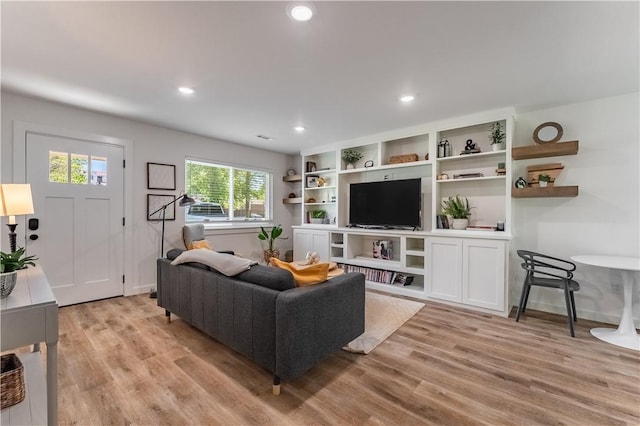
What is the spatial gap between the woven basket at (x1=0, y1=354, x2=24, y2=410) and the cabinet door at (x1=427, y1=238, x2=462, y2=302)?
3.83m

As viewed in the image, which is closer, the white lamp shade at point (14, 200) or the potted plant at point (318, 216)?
the white lamp shade at point (14, 200)

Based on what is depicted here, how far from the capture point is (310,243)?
5.20 metres

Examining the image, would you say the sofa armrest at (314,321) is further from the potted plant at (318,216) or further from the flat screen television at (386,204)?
the potted plant at (318,216)

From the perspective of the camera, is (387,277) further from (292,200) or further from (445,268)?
(292,200)

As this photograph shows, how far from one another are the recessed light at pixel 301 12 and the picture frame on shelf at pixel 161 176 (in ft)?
10.7

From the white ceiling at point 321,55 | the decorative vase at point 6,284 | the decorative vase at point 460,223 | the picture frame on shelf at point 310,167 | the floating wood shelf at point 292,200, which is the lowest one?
the decorative vase at point 6,284

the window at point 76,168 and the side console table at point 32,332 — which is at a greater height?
the window at point 76,168

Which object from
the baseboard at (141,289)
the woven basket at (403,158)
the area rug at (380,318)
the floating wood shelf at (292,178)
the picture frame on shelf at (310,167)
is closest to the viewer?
the area rug at (380,318)

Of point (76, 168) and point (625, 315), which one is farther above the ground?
point (76, 168)

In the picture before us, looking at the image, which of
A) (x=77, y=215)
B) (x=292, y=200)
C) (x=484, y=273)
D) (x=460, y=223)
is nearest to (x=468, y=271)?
(x=484, y=273)

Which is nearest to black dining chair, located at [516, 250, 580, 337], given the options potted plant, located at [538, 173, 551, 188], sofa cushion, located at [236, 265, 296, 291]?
potted plant, located at [538, 173, 551, 188]

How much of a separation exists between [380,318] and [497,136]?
263 centimetres

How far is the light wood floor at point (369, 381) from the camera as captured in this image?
167 centimetres

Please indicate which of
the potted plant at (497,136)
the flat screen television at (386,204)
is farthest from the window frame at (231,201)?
the potted plant at (497,136)
